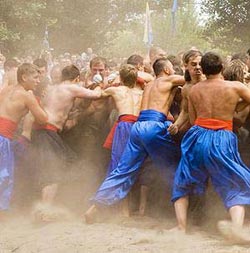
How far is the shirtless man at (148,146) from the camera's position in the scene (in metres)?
6.55

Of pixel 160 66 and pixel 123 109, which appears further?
pixel 123 109

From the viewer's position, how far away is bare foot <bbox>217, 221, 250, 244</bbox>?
533 centimetres

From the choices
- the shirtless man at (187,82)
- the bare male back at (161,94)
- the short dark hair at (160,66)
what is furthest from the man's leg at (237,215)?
the short dark hair at (160,66)

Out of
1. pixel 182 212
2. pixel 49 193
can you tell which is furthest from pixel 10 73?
pixel 182 212

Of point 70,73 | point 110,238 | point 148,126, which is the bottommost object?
point 110,238

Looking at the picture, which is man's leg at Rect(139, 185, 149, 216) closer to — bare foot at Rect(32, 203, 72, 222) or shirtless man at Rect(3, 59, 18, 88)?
bare foot at Rect(32, 203, 72, 222)

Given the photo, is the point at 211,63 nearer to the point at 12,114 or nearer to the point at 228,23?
the point at 12,114

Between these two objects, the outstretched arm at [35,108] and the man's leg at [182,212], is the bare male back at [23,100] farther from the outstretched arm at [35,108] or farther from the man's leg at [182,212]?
the man's leg at [182,212]

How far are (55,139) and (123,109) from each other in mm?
912

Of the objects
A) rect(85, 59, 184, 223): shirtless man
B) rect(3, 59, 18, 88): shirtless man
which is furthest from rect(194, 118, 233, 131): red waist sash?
rect(3, 59, 18, 88): shirtless man

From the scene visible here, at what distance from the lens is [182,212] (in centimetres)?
601

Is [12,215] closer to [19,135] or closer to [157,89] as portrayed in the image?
[19,135]

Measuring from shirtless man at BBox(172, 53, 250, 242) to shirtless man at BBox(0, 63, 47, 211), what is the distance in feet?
6.32

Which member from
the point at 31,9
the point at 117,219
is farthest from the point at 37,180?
the point at 31,9
